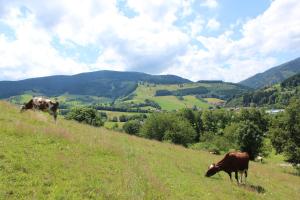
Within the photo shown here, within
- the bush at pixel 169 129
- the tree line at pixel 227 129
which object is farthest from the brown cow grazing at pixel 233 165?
the bush at pixel 169 129

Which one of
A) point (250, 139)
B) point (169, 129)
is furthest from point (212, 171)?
point (169, 129)

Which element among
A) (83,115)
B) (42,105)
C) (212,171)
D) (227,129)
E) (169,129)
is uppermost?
(42,105)

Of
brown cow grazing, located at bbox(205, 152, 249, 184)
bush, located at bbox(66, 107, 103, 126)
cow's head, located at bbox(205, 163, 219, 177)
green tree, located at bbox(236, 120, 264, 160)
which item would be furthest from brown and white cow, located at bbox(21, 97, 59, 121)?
bush, located at bbox(66, 107, 103, 126)

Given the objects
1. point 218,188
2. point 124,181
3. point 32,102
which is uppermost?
point 32,102

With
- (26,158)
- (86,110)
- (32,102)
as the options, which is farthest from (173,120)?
(26,158)

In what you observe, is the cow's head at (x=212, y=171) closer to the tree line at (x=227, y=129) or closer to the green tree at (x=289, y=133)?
the tree line at (x=227, y=129)

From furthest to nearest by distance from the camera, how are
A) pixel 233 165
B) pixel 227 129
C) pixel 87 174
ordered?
pixel 227 129 < pixel 233 165 < pixel 87 174

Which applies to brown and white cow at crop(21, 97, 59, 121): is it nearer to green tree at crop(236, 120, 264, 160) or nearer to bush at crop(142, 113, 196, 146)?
bush at crop(142, 113, 196, 146)

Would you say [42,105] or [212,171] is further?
[42,105]

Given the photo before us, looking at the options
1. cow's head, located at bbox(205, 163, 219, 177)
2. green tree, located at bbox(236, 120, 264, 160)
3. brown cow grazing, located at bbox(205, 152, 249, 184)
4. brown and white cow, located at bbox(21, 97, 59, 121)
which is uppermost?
brown and white cow, located at bbox(21, 97, 59, 121)

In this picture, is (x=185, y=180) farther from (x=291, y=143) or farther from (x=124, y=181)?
(x=291, y=143)

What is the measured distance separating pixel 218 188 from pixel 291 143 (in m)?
36.4

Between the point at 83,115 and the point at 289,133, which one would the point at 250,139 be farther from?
the point at 83,115

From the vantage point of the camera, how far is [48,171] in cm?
1641
